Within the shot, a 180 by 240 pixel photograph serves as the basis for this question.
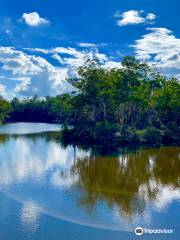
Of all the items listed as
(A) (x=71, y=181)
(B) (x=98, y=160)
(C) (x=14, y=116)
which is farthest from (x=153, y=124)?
(C) (x=14, y=116)

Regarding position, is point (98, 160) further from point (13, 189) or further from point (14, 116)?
point (14, 116)

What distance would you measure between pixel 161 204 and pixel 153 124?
41298mm

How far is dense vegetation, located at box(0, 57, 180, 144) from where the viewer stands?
53.3m

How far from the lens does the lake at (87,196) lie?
665 inches

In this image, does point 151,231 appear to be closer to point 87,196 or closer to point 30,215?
point 30,215

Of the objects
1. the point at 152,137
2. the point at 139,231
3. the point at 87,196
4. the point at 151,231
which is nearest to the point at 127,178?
the point at 87,196

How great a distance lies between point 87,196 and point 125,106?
3756cm

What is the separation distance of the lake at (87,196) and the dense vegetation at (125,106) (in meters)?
14.6

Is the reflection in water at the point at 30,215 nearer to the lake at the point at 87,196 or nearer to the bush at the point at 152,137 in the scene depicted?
the lake at the point at 87,196

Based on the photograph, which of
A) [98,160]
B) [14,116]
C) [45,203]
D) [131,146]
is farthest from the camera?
[14,116]

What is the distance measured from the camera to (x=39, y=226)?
17.1m

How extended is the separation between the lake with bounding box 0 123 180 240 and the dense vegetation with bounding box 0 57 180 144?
14.6 metres

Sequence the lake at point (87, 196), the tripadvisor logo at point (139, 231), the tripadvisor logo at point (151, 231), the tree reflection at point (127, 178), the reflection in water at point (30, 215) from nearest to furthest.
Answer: the tripadvisor logo at point (139, 231), the tripadvisor logo at point (151, 231), the lake at point (87, 196), the reflection in water at point (30, 215), the tree reflection at point (127, 178)

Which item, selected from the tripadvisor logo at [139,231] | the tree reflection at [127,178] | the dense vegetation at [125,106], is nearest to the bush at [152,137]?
the dense vegetation at [125,106]
